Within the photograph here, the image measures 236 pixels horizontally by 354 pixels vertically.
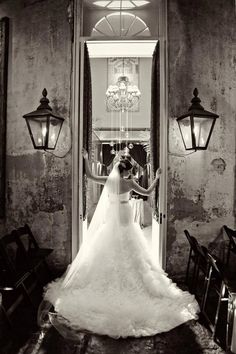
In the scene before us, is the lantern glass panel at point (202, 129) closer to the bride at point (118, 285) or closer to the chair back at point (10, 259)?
the bride at point (118, 285)

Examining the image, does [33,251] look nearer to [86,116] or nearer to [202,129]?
[86,116]

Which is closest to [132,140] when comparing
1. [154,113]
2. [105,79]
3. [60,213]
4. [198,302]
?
[105,79]

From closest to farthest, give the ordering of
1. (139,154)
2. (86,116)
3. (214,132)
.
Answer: (214,132) → (86,116) → (139,154)

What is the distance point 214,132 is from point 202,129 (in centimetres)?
104

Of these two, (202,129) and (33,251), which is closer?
(202,129)

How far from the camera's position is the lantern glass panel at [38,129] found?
464 cm

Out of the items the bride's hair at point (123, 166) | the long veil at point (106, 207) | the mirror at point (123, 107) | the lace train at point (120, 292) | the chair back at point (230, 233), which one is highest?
the mirror at point (123, 107)

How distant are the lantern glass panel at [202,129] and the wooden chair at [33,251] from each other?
2921 mm

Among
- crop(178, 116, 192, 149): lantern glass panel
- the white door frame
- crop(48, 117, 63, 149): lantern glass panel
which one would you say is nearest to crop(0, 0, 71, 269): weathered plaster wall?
the white door frame

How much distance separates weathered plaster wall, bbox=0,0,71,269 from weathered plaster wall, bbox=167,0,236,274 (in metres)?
1.90

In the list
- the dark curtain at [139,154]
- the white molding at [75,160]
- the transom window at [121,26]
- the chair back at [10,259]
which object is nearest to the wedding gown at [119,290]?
the chair back at [10,259]

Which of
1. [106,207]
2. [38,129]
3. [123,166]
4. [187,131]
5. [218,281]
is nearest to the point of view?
[218,281]

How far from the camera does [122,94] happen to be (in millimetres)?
10695

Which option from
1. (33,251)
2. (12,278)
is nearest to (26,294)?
(12,278)
